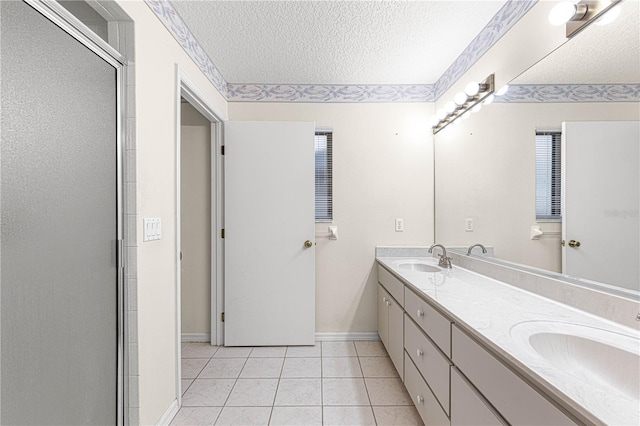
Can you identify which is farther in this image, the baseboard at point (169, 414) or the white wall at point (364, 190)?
the white wall at point (364, 190)

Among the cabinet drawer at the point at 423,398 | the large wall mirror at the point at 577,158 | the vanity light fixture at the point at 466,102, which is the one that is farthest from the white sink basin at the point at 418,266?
the vanity light fixture at the point at 466,102

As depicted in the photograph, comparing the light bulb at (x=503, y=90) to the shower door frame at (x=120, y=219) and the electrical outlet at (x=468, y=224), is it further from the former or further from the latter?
the shower door frame at (x=120, y=219)

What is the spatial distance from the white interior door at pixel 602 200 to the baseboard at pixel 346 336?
1.76 meters

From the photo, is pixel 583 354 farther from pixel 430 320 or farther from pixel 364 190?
pixel 364 190

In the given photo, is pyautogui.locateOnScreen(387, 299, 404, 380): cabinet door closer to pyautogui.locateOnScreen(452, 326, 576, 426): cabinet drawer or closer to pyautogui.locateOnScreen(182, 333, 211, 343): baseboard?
pyautogui.locateOnScreen(452, 326, 576, 426): cabinet drawer

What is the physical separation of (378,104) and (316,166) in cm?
80

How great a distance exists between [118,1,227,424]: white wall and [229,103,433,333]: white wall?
114cm

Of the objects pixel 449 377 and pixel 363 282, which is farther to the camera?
pixel 363 282

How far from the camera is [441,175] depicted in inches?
102

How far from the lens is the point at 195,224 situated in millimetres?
2688

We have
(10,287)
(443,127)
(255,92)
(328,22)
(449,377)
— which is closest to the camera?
(10,287)

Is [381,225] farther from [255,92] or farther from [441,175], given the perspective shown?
[255,92]

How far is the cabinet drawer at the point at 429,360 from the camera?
1.27 m

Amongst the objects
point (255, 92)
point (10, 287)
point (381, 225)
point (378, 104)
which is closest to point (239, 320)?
point (381, 225)
